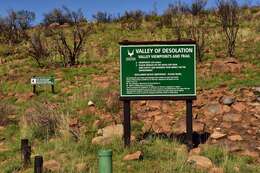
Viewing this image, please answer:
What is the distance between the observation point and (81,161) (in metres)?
9.25

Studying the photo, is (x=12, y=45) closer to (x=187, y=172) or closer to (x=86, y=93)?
(x=86, y=93)

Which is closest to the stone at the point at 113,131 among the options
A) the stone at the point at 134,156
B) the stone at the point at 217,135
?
the stone at the point at 134,156

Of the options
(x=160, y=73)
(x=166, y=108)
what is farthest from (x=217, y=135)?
(x=166, y=108)

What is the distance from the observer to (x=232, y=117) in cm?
1121

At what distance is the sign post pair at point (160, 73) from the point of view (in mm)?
10070

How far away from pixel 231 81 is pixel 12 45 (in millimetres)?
14473

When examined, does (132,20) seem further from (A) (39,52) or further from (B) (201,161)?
(B) (201,161)

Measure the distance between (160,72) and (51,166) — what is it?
2.57 m

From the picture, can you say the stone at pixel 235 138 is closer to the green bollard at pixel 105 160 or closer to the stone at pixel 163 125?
the stone at pixel 163 125

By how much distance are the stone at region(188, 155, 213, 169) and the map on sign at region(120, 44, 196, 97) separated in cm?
139

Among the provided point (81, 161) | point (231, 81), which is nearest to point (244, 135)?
point (81, 161)

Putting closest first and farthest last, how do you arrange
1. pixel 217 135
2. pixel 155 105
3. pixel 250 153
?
pixel 250 153
pixel 217 135
pixel 155 105

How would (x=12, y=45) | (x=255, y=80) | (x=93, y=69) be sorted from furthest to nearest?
1. (x=12, y=45)
2. (x=93, y=69)
3. (x=255, y=80)

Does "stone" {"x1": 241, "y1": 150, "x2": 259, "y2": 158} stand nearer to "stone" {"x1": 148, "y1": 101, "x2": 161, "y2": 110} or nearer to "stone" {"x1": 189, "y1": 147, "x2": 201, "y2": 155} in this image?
"stone" {"x1": 189, "y1": 147, "x2": 201, "y2": 155}
